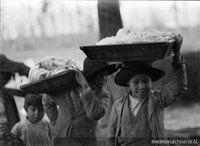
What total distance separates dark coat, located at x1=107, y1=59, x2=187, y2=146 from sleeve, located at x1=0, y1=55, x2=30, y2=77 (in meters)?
1.31

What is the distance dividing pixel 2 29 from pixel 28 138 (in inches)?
44.1

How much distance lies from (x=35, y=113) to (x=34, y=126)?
0.47 ft

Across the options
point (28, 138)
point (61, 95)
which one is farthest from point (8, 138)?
point (61, 95)

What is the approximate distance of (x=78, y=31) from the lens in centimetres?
504

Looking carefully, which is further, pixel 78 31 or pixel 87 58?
pixel 78 31

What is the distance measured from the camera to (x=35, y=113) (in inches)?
197

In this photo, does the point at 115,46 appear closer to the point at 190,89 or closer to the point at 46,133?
the point at 190,89

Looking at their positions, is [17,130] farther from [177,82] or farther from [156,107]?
[177,82]

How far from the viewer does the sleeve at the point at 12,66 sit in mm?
5348

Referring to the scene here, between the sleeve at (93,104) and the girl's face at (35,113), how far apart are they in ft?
2.42

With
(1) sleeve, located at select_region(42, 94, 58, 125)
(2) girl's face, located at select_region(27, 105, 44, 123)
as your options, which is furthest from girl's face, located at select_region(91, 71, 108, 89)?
(2) girl's face, located at select_region(27, 105, 44, 123)

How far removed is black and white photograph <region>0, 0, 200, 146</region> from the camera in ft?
14.0

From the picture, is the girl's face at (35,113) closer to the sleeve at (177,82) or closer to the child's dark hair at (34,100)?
the child's dark hair at (34,100)

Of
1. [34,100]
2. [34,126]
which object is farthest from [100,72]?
[34,126]
